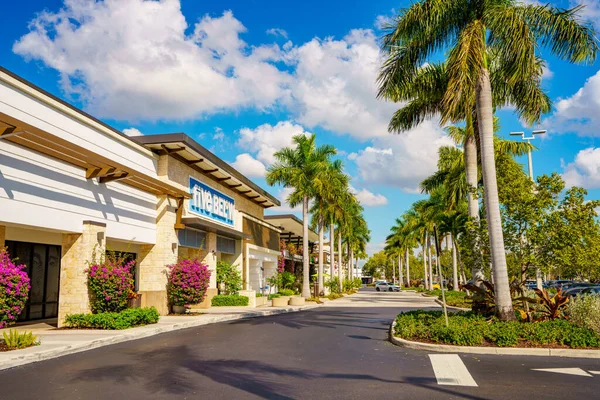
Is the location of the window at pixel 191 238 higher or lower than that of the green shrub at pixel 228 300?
higher

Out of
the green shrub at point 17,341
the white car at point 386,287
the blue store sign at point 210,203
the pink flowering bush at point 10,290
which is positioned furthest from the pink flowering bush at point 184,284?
the white car at point 386,287

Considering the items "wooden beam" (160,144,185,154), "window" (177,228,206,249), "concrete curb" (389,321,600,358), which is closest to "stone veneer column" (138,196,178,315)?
"window" (177,228,206,249)

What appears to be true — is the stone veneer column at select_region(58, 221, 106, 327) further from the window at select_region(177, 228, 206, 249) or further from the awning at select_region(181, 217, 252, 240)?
the window at select_region(177, 228, 206, 249)

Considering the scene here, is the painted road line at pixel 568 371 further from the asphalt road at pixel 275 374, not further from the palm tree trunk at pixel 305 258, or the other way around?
the palm tree trunk at pixel 305 258

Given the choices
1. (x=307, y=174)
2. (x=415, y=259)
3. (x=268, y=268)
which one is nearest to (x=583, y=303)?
(x=307, y=174)

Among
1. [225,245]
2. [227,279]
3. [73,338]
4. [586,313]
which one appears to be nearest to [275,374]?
[73,338]

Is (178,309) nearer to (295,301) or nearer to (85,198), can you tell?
(85,198)

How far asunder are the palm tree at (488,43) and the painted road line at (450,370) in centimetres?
379

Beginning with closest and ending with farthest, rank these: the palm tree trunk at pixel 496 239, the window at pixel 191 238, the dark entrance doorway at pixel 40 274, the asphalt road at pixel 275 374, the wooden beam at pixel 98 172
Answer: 1. the asphalt road at pixel 275 374
2. the palm tree trunk at pixel 496 239
3. the wooden beam at pixel 98 172
4. the dark entrance doorway at pixel 40 274
5. the window at pixel 191 238

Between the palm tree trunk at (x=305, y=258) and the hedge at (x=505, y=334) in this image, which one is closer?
the hedge at (x=505, y=334)

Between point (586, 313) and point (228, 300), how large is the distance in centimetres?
1881

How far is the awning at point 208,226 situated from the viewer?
2370cm

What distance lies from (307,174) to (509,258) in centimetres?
2108

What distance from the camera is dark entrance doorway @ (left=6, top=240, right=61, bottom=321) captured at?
1800cm
